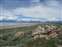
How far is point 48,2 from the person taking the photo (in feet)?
7.10

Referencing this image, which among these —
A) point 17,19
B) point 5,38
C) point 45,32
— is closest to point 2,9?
point 17,19

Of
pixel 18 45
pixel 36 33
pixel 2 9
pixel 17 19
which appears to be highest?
pixel 2 9

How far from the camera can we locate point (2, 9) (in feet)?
7.04

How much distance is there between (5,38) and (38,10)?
63 centimetres

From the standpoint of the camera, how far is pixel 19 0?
7.08ft

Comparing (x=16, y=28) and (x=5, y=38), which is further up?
(x=16, y=28)

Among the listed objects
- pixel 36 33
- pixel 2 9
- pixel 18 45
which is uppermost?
pixel 2 9

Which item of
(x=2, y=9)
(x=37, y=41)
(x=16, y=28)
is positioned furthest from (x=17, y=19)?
(x=37, y=41)

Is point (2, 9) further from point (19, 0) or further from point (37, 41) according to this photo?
point (37, 41)

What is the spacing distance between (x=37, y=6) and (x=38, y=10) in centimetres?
6

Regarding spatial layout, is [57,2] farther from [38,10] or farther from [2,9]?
[2,9]

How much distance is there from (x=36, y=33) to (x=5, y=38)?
46 cm

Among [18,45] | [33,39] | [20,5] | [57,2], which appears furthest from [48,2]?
[18,45]

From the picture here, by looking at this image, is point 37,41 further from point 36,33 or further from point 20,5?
point 20,5
